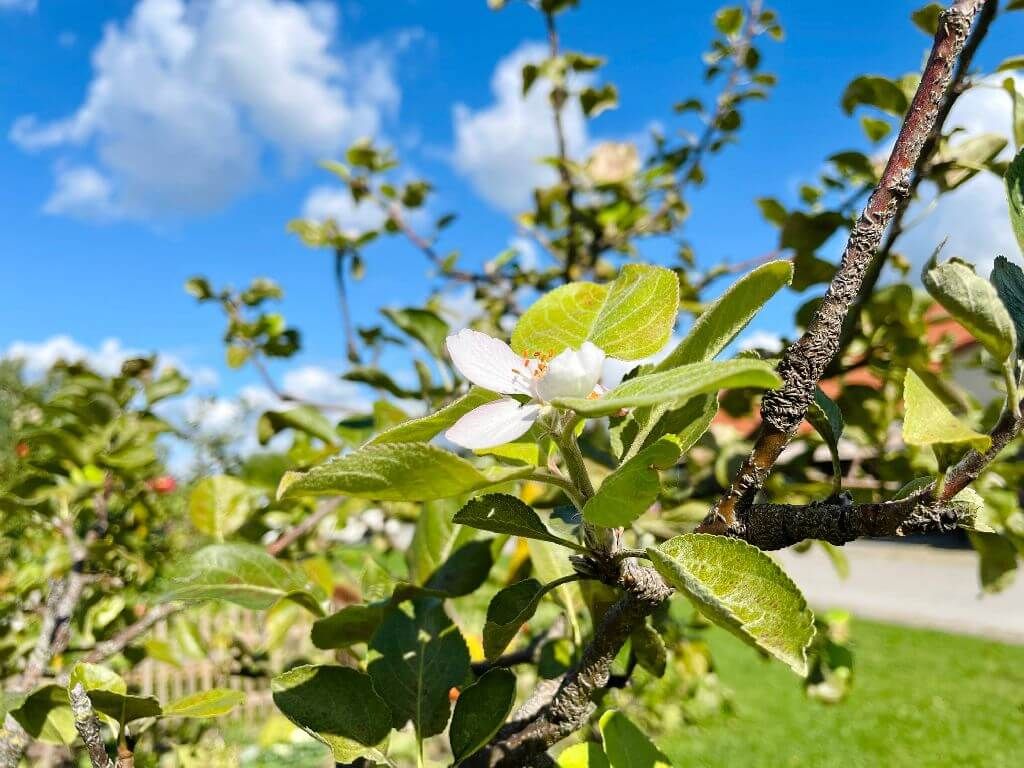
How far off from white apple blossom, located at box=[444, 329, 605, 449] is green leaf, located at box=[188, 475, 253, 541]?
95cm

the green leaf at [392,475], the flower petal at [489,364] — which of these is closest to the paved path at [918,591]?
the flower petal at [489,364]

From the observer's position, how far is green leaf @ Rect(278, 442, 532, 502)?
16.9 inches

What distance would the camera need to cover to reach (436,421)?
0.53m

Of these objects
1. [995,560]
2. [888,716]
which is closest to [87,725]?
[995,560]

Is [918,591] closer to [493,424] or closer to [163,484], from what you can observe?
[163,484]

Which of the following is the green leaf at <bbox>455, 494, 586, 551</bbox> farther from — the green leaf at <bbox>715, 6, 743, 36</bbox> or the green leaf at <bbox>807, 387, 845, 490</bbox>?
the green leaf at <bbox>715, 6, 743, 36</bbox>

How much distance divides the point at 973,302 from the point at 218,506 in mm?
1228

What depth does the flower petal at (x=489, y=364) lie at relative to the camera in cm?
55

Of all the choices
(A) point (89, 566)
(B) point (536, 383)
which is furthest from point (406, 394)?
(B) point (536, 383)

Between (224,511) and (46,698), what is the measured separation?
589mm

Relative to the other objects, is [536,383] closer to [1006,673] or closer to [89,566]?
[89,566]

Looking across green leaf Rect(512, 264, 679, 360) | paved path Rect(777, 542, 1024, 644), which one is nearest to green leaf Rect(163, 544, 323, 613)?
green leaf Rect(512, 264, 679, 360)

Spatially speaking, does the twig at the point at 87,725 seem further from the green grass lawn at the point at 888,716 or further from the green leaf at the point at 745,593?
the green grass lawn at the point at 888,716

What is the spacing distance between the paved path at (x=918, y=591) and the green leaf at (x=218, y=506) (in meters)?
7.09
